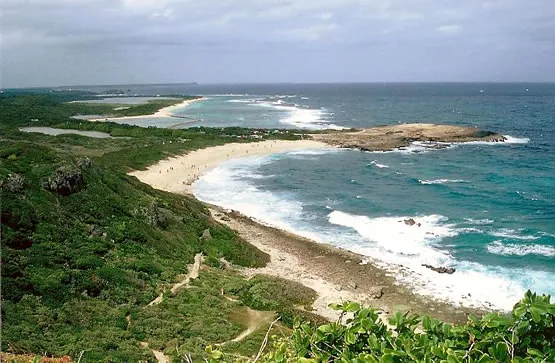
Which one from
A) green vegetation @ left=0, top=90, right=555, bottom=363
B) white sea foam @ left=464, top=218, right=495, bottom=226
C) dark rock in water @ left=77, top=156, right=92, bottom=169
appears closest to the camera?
green vegetation @ left=0, top=90, right=555, bottom=363

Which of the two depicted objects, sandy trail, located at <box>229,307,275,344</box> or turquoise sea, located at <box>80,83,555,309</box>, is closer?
sandy trail, located at <box>229,307,275,344</box>

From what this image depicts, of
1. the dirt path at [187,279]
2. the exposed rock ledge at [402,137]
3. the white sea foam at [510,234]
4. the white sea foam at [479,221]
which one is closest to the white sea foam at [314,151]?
the exposed rock ledge at [402,137]

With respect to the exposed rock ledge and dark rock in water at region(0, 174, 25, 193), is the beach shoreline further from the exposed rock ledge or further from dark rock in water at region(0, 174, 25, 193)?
the exposed rock ledge

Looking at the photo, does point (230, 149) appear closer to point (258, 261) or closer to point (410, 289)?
point (258, 261)

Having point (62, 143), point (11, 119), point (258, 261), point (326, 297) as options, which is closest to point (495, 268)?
point (326, 297)

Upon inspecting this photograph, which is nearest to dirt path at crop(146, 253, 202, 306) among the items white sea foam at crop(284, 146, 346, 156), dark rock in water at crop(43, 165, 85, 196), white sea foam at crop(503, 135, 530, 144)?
dark rock in water at crop(43, 165, 85, 196)

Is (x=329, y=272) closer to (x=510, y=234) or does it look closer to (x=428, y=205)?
(x=510, y=234)
